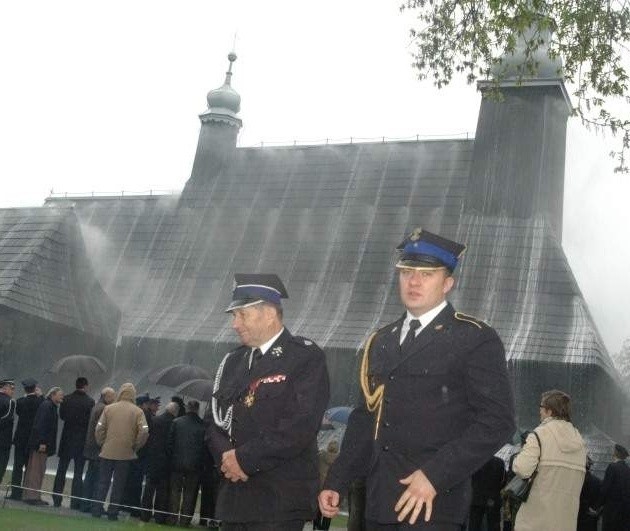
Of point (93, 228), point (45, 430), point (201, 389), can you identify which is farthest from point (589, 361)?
point (93, 228)

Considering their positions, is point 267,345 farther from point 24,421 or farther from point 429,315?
point 24,421

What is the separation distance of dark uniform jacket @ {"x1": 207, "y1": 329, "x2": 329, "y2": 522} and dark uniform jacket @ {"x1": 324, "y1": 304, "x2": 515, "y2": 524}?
0.53 metres

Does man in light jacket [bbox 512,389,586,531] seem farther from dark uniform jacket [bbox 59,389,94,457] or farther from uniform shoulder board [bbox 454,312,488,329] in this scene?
dark uniform jacket [bbox 59,389,94,457]

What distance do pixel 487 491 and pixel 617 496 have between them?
1797 millimetres

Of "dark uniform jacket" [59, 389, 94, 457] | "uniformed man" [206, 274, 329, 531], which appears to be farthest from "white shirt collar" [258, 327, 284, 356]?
"dark uniform jacket" [59, 389, 94, 457]

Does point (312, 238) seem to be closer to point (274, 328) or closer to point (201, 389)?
point (201, 389)

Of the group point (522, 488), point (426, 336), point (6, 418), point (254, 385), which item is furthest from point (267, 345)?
point (6, 418)

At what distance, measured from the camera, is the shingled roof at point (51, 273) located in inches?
1250

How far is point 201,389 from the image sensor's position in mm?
21578

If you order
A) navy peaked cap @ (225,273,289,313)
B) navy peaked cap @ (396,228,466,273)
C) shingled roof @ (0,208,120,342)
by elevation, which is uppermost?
shingled roof @ (0,208,120,342)

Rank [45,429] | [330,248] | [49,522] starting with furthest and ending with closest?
[330,248] → [45,429] → [49,522]

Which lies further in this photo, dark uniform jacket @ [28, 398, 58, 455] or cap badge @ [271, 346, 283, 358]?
dark uniform jacket @ [28, 398, 58, 455]

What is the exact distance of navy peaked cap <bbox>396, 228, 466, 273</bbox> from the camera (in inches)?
197

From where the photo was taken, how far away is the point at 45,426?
1573cm
